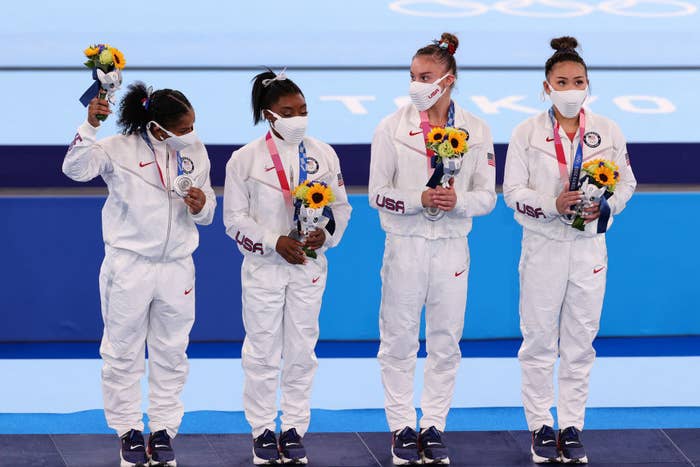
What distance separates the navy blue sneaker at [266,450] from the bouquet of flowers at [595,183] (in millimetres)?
1689

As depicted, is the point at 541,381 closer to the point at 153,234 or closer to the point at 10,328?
the point at 153,234

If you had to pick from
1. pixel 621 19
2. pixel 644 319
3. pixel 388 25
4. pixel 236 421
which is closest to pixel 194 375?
pixel 236 421

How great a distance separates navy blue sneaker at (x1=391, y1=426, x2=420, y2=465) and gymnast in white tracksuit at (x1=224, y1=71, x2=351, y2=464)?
1.44 ft

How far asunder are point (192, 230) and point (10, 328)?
233 centimetres

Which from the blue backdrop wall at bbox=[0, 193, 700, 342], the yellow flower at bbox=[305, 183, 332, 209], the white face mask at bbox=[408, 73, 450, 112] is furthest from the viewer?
the blue backdrop wall at bbox=[0, 193, 700, 342]

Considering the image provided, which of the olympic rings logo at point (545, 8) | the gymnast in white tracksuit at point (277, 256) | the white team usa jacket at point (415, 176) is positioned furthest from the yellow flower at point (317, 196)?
the olympic rings logo at point (545, 8)

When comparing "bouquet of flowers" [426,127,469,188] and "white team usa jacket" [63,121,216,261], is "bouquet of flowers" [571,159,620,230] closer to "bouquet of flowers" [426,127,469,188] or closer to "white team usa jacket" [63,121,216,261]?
"bouquet of flowers" [426,127,469,188]

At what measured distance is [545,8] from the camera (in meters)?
12.2

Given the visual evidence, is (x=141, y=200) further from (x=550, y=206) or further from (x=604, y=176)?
(x=604, y=176)

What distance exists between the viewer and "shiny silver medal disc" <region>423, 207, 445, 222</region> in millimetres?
5431

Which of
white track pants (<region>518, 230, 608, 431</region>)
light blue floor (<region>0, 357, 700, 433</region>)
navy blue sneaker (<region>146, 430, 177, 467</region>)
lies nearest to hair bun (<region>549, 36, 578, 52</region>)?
white track pants (<region>518, 230, 608, 431</region>)

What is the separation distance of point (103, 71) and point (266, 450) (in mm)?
1848

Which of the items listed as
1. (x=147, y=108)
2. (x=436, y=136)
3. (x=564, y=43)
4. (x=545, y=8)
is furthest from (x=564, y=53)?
(x=545, y=8)

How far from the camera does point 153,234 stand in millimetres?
5305
